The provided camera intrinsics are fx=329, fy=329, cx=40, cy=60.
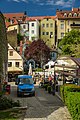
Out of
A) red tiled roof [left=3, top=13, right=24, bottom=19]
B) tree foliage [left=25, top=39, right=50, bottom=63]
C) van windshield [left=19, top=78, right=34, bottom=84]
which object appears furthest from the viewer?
red tiled roof [left=3, top=13, right=24, bottom=19]

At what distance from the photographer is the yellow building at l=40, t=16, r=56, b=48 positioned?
122 m

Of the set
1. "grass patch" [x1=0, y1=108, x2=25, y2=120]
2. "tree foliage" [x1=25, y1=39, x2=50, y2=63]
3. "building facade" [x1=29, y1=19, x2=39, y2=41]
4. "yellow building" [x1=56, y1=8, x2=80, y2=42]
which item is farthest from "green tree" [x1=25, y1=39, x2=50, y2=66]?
"grass patch" [x1=0, y1=108, x2=25, y2=120]

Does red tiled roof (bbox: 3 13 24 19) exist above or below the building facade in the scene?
above

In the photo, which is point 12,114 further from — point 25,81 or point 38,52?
point 38,52

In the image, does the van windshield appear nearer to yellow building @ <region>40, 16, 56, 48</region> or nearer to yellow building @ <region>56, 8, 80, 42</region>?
yellow building @ <region>40, 16, 56, 48</region>

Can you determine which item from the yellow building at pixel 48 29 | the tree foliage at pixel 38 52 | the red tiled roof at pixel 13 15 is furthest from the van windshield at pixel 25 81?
the red tiled roof at pixel 13 15

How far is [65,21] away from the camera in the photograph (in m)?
122

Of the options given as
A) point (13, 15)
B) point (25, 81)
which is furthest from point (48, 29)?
point (25, 81)

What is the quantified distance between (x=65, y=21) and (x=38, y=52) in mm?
35849

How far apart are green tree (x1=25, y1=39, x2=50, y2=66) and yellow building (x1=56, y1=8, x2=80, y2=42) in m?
31.4

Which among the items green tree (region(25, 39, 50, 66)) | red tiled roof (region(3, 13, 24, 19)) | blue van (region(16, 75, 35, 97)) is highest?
red tiled roof (region(3, 13, 24, 19))

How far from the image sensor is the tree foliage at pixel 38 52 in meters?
89.2

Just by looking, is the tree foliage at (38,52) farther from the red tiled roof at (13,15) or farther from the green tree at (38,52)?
the red tiled roof at (13,15)

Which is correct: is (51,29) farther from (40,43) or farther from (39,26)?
(40,43)
